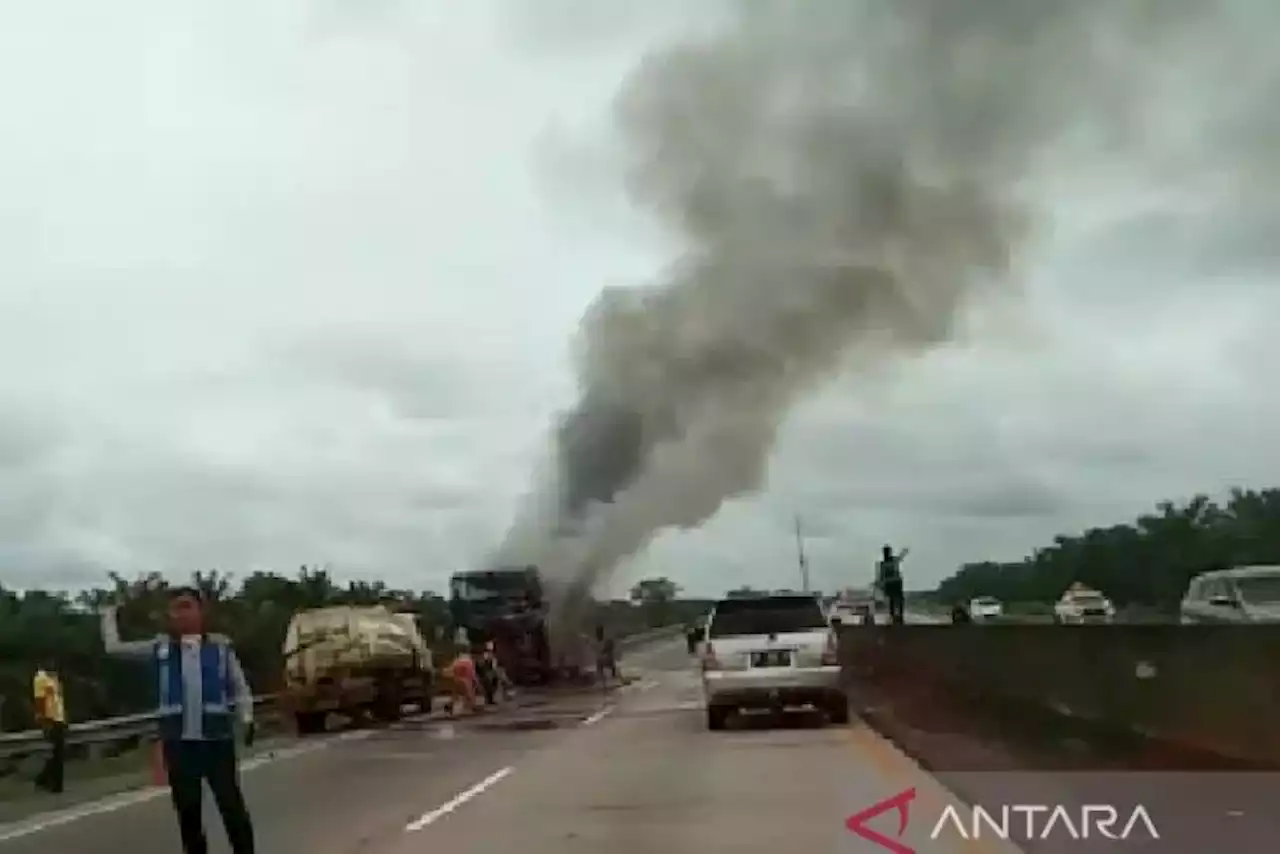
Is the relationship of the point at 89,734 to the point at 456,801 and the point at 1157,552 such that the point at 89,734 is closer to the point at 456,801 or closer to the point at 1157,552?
the point at 456,801

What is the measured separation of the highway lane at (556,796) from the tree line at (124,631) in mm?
8191

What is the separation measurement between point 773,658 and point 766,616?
3.32 ft

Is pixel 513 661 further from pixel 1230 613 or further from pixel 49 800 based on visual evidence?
pixel 49 800

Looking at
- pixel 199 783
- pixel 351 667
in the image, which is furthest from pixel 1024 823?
pixel 351 667

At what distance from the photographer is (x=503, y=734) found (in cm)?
2327

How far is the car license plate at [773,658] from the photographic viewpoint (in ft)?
67.4

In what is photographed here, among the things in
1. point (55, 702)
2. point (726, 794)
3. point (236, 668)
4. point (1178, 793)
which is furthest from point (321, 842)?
point (55, 702)

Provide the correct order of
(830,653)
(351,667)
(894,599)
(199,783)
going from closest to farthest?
(199,783) → (830,653) → (351,667) → (894,599)

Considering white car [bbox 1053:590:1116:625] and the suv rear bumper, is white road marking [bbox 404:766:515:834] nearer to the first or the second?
the suv rear bumper

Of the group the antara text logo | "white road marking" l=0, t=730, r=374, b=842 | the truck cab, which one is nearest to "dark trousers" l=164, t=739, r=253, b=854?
the antara text logo

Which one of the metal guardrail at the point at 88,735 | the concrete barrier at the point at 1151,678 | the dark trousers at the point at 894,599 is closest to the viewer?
the concrete barrier at the point at 1151,678

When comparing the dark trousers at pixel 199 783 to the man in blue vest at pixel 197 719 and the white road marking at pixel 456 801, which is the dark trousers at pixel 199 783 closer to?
the man in blue vest at pixel 197 719

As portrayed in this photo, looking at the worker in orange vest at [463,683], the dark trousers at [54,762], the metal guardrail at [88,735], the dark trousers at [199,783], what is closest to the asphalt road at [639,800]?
the dark trousers at [199,783]

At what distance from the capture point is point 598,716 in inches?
1038
